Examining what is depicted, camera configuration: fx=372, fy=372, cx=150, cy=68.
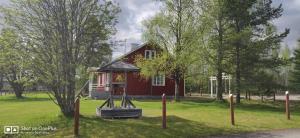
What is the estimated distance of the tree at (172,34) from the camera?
33250 millimetres

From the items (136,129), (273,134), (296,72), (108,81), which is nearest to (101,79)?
(108,81)

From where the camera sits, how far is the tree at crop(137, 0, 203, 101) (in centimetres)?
3325

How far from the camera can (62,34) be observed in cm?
1627

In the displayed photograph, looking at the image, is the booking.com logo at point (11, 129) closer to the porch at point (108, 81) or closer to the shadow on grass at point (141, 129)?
the shadow on grass at point (141, 129)

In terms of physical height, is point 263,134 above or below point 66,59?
below

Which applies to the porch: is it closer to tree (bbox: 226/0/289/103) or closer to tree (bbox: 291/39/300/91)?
tree (bbox: 226/0/289/103)

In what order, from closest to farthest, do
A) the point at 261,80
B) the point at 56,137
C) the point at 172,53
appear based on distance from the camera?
the point at 56,137, the point at 261,80, the point at 172,53

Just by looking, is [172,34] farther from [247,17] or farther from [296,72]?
[296,72]

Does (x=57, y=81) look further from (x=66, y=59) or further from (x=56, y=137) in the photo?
(x=56, y=137)

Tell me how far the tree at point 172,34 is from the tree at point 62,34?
16.2 m

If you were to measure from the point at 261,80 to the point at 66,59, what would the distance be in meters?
18.5

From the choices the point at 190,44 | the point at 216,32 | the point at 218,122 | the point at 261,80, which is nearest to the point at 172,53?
the point at 190,44

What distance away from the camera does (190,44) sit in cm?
3219

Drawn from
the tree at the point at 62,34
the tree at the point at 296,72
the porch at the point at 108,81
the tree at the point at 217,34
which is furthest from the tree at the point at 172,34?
the tree at the point at 62,34
